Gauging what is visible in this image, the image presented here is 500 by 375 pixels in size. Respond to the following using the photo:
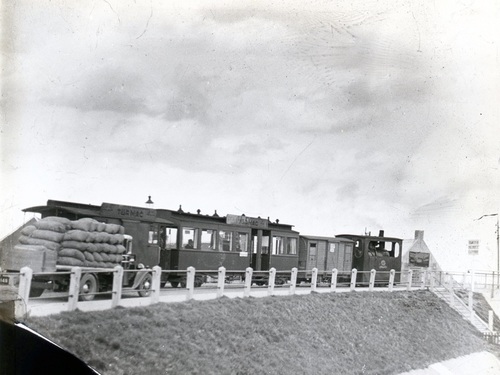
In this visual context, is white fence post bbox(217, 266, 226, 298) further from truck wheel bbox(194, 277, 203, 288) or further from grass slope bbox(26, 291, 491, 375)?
truck wheel bbox(194, 277, 203, 288)

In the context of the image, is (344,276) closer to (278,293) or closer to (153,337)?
(278,293)

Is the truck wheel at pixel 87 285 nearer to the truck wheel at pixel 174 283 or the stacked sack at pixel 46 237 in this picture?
the stacked sack at pixel 46 237

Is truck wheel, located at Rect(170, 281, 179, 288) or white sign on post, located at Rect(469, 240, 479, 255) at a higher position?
white sign on post, located at Rect(469, 240, 479, 255)

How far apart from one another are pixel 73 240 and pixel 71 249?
0.15 metres

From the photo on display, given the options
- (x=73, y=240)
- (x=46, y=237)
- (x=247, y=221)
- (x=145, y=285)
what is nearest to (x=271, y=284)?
(x=247, y=221)

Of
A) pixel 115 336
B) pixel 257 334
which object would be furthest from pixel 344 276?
pixel 115 336

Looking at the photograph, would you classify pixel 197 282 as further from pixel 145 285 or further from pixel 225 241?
pixel 145 285

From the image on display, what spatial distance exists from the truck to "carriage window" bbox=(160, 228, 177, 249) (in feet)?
6.03

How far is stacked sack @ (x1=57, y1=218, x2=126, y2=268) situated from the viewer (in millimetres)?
7324

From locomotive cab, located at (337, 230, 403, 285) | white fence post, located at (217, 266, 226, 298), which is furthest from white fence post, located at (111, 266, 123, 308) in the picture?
locomotive cab, located at (337, 230, 403, 285)

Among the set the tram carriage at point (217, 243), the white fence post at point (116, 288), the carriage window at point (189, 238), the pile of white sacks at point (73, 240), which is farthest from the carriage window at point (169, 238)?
the white fence post at point (116, 288)

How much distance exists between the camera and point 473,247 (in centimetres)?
602

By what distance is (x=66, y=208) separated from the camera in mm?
7680

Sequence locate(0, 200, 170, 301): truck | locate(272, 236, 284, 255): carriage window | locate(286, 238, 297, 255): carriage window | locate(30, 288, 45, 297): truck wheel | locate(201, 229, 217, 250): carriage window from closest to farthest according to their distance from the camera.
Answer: locate(0, 200, 170, 301): truck
locate(30, 288, 45, 297): truck wheel
locate(201, 229, 217, 250): carriage window
locate(272, 236, 284, 255): carriage window
locate(286, 238, 297, 255): carriage window
